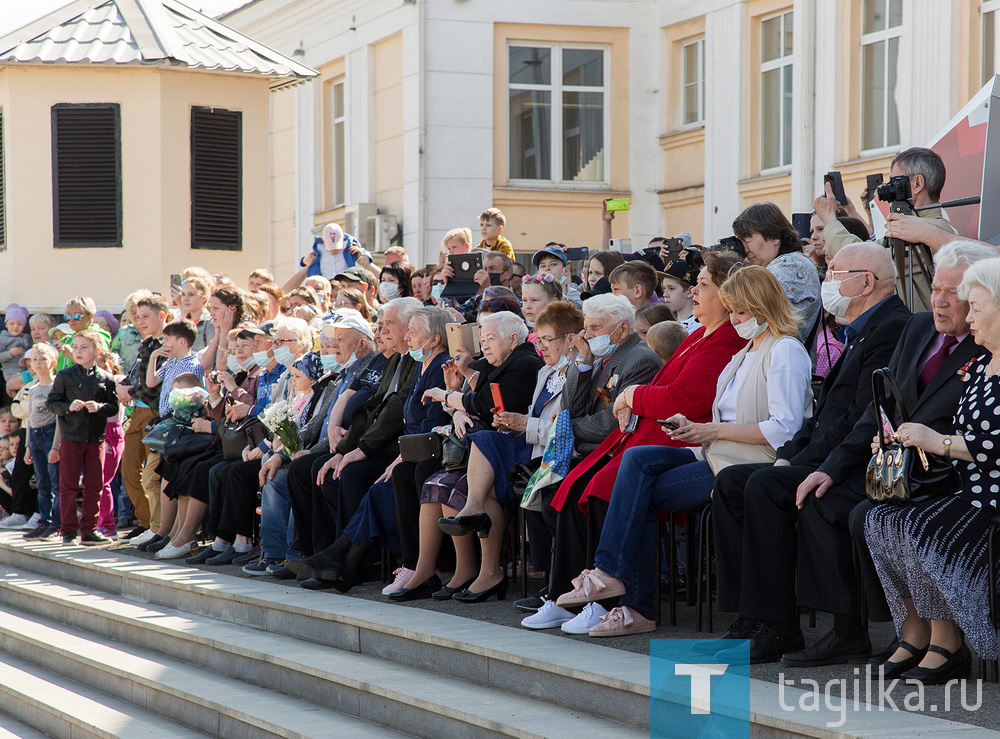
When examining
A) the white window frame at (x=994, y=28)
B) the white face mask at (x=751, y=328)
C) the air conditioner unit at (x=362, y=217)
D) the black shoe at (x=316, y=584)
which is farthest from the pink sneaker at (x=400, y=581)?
the air conditioner unit at (x=362, y=217)

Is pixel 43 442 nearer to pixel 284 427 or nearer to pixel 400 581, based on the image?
pixel 284 427

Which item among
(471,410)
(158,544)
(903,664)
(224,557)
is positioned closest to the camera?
(903,664)

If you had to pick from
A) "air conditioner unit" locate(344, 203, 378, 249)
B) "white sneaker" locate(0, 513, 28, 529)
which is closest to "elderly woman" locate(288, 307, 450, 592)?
"white sneaker" locate(0, 513, 28, 529)

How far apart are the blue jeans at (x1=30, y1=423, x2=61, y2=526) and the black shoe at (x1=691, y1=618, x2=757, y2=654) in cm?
774

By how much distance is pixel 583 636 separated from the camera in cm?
592

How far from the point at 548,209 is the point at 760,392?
12746 mm

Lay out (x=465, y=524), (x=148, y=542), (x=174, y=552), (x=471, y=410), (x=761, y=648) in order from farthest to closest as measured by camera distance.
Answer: (x=148, y=542) < (x=174, y=552) < (x=471, y=410) < (x=465, y=524) < (x=761, y=648)

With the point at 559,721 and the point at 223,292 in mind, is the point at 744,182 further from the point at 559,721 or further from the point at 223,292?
the point at 559,721

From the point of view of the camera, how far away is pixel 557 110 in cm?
1836

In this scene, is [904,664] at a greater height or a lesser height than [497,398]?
lesser

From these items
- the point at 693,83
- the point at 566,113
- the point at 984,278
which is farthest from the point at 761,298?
the point at 566,113

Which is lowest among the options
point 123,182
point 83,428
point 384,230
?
point 83,428

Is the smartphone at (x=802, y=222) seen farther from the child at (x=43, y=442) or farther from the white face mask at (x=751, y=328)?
the child at (x=43, y=442)

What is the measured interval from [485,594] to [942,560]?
2.99 meters
